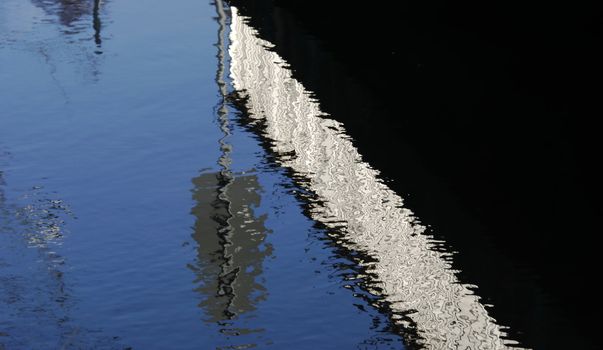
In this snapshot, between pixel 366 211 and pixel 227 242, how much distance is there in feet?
2.12

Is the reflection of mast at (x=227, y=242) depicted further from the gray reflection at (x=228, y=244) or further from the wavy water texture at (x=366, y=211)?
the wavy water texture at (x=366, y=211)

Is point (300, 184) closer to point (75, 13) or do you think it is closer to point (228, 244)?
point (228, 244)

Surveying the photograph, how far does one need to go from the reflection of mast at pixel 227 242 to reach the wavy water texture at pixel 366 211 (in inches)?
11.4

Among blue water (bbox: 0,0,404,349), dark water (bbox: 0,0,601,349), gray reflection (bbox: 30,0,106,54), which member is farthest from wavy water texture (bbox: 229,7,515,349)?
gray reflection (bbox: 30,0,106,54)

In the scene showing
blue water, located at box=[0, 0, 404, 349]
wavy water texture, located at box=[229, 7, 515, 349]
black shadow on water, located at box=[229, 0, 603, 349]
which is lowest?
blue water, located at box=[0, 0, 404, 349]

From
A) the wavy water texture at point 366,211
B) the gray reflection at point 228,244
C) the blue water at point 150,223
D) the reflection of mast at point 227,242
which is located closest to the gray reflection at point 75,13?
the blue water at point 150,223

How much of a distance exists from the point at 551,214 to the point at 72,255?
2.02m

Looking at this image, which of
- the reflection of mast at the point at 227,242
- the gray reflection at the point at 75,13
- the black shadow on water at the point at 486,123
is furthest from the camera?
the gray reflection at the point at 75,13

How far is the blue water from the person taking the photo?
482 centimetres

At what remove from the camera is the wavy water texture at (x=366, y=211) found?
4.77 m

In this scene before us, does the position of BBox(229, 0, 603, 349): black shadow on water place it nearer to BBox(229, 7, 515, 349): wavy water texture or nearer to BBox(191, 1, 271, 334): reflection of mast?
BBox(229, 7, 515, 349): wavy water texture

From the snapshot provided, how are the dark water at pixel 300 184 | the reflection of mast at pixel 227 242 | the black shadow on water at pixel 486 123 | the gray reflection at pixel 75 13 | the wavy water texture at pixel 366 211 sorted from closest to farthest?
the wavy water texture at pixel 366 211 → the dark water at pixel 300 184 → the reflection of mast at pixel 227 242 → the black shadow on water at pixel 486 123 → the gray reflection at pixel 75 13

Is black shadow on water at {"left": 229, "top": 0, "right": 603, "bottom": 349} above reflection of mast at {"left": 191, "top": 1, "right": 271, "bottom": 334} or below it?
above

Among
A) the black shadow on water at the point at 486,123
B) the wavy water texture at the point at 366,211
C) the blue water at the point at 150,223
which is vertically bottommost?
the blue water at the point at 150,223
